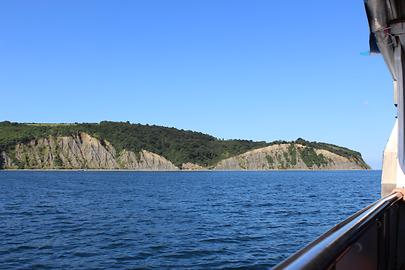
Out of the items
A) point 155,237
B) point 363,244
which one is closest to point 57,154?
point 155,237

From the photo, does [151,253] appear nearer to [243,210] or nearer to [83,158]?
[243,210]

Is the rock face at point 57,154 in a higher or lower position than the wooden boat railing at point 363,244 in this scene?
higher

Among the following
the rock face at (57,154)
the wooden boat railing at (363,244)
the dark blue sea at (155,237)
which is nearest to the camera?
the wooden boat railing at (363,244)

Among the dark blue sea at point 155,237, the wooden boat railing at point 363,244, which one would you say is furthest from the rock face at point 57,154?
the wooden boat railing at point 363,244

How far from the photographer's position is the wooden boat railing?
1.91 meters

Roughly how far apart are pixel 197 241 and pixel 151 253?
3.02 metres

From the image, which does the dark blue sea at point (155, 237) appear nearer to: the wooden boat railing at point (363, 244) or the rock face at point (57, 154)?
the wooden boat railing at point (363, 244)

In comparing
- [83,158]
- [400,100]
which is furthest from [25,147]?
[400,100]

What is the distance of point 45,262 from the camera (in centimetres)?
1527

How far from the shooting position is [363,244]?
3.26 m

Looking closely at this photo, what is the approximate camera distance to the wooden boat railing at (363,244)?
1.91 meters

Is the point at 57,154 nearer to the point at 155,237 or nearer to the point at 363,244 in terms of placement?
the point at 155,237

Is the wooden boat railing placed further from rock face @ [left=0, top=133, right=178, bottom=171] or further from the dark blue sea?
rock face @ [left=0, top=133, right=178, bottom=171]

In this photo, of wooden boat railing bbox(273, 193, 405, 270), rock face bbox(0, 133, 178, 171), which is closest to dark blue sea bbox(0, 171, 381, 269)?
wooden boat railing bbox(273, 193, 405, 270)
